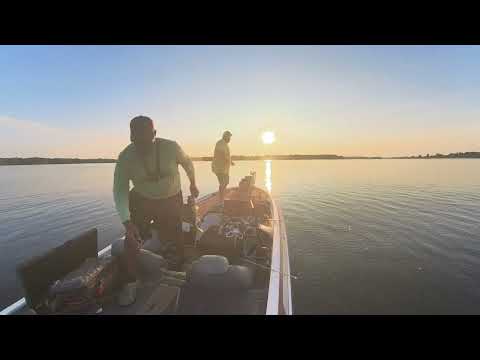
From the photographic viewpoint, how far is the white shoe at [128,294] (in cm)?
304

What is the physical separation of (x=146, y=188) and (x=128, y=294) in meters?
1.48

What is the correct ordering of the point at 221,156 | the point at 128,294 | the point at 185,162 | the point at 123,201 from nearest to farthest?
the point at 128,294, the point at 123,201, the point at 185,162, the point at 221,156

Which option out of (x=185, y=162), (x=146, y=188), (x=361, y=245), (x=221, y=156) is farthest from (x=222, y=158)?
(x=361, y=245)

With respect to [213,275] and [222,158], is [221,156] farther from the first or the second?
[213,275]

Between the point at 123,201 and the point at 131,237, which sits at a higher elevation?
the point at 123,201

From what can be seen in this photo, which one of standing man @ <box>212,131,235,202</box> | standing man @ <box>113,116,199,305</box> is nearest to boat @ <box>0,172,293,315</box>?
standing man @ <box>113,116,199,305</box>

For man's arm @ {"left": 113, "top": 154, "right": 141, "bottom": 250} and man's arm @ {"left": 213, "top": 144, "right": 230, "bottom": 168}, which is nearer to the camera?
man's arm @ {"left": 113, "top": 154, "right": 141, "bottom": 250}

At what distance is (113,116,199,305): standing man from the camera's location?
319 centimetres

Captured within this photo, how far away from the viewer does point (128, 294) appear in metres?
3.10

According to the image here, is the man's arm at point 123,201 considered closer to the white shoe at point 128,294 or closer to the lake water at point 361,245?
the white shoe at point 128,294

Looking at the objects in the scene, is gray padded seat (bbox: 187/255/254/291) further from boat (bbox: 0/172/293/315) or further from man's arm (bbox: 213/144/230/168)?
man's arm (bbox: 213/144/230/168)

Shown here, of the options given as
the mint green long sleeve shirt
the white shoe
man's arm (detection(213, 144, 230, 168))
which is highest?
man's arm (detection(213, 144, 230, 168))
